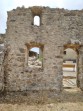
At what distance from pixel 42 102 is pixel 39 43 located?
2.72 metres

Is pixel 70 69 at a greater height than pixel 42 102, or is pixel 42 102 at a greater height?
pixel 70 69

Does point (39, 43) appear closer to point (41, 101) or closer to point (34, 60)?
point (41, 101)

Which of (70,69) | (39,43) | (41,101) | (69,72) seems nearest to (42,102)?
(41,101)

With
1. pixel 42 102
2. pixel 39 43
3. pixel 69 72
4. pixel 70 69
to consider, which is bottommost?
pixel 42 102

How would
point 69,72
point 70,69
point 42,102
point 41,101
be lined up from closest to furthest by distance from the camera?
point 42,102 → point 41,101 → point 69,72 → point 70,69

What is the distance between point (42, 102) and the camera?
876 centimetres

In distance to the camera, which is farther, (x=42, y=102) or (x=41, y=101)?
(x=41, y=101)

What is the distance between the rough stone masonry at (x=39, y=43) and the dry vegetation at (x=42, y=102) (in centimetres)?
42

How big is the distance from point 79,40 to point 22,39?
2607mm

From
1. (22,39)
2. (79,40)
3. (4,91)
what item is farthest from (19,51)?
(79,40)

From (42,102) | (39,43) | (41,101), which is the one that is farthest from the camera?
(39,43)

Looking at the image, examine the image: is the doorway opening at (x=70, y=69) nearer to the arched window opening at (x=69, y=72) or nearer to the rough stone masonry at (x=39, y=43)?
the arched window opening at (x=69, y=72)

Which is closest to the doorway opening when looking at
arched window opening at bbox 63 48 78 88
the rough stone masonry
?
arched window opening at bbox 63 48 78 88

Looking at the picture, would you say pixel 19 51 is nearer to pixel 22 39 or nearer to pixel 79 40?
pixel 22 39
